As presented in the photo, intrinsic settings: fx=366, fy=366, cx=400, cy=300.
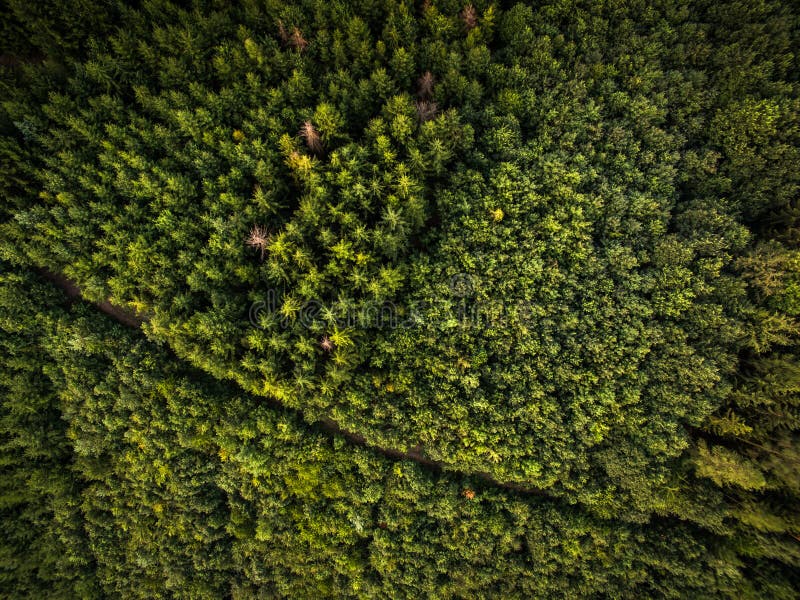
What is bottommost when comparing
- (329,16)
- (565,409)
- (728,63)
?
(565,409)

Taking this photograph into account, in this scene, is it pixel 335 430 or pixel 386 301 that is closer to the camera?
pixel 386 301

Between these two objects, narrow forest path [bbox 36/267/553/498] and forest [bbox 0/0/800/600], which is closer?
forest [bbox 0/0/800/600]

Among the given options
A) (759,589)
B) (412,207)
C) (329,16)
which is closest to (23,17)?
(329,16)

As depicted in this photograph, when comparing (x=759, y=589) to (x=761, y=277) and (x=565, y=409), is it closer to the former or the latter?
(x=565, y=409)

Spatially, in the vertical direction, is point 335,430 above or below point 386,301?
below
